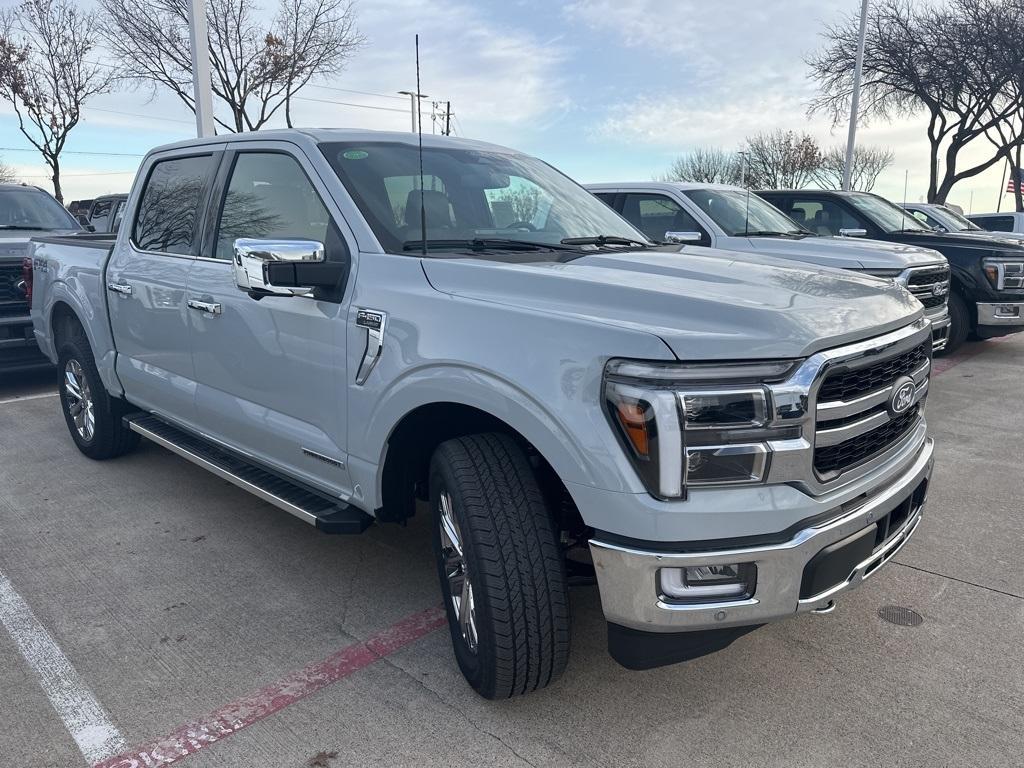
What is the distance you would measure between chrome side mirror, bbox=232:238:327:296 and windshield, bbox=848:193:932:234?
790cm

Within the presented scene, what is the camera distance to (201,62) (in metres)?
10.1

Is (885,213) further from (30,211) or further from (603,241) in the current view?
(30,211)

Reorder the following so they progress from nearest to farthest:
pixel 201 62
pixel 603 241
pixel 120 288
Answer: pixel 603 241 → pixel 120 288 → pixel 201 62

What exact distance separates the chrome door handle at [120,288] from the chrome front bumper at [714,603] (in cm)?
340

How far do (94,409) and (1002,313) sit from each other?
331 inches

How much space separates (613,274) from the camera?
2711mm

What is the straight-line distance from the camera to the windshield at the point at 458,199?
3.14 meters

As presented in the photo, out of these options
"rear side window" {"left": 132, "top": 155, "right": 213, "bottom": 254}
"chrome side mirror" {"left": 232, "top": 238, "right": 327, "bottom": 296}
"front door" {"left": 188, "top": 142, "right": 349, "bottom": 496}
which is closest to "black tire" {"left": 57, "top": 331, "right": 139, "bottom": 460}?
"rear side window" {"left": 132, "top": 155, "right": 213, "bottom": 254}

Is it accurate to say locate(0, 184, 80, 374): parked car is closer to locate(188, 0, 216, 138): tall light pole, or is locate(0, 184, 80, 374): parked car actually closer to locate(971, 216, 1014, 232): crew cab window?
locate(188, 0, 216, 138): tall light pole

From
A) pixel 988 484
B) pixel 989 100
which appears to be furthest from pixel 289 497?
pixel 989 100

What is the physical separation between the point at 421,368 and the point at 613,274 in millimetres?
708

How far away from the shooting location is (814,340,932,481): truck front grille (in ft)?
7.29

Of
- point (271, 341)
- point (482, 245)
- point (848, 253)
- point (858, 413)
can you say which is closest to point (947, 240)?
point (848, 253)

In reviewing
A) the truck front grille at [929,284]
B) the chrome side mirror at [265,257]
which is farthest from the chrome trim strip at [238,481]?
the truck front grille at [929,284]
